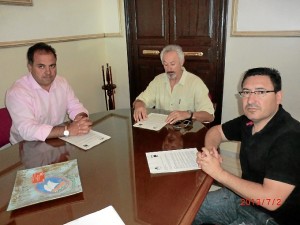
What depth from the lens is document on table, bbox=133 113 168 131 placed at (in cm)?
162

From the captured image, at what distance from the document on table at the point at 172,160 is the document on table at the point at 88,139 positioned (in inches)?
13.1

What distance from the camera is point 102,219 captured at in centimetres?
85

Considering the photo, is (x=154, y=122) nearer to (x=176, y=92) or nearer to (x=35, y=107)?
(x=176, y=92)

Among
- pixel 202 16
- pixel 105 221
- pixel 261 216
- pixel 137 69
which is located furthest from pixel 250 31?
pixel 105 221

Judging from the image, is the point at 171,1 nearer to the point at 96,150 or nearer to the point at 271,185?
the point at 96,150

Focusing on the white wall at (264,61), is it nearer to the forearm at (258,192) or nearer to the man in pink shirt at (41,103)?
the man in pink shirt at (41,103)

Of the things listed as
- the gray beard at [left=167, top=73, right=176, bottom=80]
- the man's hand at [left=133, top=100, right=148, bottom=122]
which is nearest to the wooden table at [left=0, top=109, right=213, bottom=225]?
the man's hand at [left=133, top=100, right=148, bottom=122]

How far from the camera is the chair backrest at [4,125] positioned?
172 cm

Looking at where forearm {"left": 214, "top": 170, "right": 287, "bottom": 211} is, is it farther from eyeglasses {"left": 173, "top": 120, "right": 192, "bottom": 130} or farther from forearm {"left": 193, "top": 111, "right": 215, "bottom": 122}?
forearm {"left": 193, "top": 111, "right": 215, "bottom": 122}

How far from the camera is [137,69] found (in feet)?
11.0

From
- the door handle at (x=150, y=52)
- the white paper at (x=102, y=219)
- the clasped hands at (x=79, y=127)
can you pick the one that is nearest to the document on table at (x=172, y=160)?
the white paper at (x=102, y=219)

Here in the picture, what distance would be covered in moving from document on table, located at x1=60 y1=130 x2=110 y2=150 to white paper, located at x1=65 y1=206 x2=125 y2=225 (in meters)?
0.53

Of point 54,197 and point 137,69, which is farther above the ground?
point 137,69

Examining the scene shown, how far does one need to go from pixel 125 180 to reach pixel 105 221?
242mm
